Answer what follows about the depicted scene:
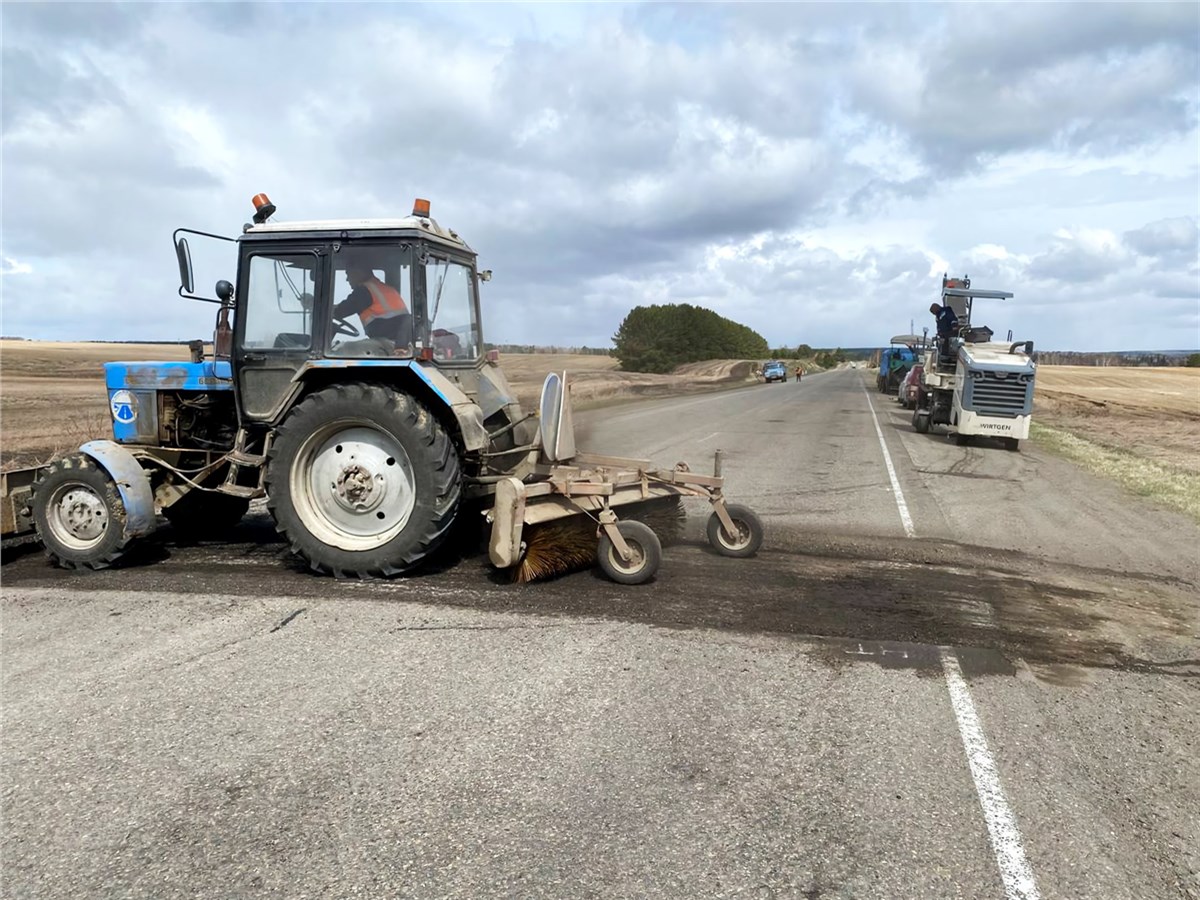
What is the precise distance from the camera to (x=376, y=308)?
5.86m

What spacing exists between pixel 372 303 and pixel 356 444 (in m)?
1.01

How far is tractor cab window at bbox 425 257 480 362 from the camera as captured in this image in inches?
234

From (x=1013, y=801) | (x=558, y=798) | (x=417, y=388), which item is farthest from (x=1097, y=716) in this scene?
(x=417, y=388)

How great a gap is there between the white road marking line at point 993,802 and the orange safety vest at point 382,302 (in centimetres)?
420

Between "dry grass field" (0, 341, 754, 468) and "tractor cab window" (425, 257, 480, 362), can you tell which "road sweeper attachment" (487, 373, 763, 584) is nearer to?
"tractor cab window" (425, 257, 480, 362)

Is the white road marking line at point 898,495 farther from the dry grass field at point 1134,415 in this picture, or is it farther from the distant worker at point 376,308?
the distant worker at point 376,308

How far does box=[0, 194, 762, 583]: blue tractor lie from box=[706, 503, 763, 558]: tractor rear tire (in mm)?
465

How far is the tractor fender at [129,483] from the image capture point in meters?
5.92

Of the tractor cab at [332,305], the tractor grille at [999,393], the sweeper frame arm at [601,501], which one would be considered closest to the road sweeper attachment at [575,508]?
the sweeper frame arm at [601,501]

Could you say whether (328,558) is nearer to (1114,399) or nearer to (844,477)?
(844,477)

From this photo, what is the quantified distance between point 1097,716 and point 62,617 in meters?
5.81

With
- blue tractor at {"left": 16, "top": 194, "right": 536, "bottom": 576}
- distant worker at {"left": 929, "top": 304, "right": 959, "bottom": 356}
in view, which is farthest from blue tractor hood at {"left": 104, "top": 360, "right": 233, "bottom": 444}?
distant worker at {"left": 929, "top": 304, "right": 959, "bottom": 356}

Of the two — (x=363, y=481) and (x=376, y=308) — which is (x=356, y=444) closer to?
(x=363, y=481)

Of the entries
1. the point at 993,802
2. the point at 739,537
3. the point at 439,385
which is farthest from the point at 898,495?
the point at 993,802
